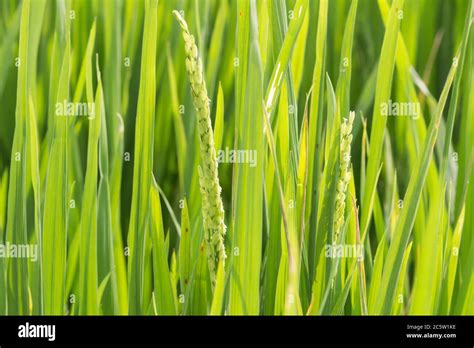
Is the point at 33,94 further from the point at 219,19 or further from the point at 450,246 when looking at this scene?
the point at 450,246

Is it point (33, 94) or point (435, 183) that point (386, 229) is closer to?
point (435, 183)

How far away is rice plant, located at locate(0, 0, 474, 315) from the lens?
820 mm

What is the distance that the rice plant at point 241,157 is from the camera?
82cm

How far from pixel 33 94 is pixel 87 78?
8 centimetres

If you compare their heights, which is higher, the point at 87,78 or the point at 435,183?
the point at 87,78

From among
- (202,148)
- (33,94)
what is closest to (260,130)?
(202,148)

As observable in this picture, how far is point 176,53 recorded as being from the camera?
→ 35.5 inches

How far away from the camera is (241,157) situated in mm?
794

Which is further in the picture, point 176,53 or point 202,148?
point 176,53
